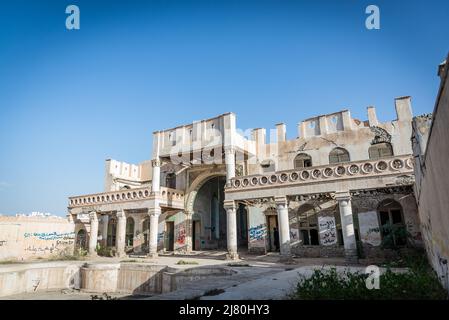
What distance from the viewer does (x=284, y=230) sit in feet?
50.4

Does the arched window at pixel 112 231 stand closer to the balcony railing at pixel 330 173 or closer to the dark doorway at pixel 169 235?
A: the dark doorway at pixel 169 235

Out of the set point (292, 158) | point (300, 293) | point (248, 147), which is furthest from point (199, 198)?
point (300, 293)

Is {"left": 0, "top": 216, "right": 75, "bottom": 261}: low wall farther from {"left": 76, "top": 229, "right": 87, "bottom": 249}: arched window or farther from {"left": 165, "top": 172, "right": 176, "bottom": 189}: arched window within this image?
{"left": 165, "top": 172, "right": 176, "bottom": 189}: arched window

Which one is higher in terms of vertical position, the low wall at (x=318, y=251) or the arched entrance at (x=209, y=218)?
the arched entrance at (x=209, y=218)

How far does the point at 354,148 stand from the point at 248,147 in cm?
698

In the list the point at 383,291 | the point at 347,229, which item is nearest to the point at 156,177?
the point at 347,229

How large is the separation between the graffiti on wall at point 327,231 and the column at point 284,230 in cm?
378

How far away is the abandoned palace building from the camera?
48.6 ft

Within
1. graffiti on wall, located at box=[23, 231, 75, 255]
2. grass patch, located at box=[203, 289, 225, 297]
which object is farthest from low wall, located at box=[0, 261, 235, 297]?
graffiti on wall, located at box=[23, 231, 75, 255]

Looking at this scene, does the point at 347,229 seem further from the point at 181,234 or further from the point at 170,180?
the point at 170,180

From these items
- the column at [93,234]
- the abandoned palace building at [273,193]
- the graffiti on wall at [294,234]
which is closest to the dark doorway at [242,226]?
the abandoned palace building at [273,193]

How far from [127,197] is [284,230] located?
12.2m

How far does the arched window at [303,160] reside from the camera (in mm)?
19812

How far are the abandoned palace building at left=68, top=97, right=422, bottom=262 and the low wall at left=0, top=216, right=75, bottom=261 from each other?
1.35 metres
